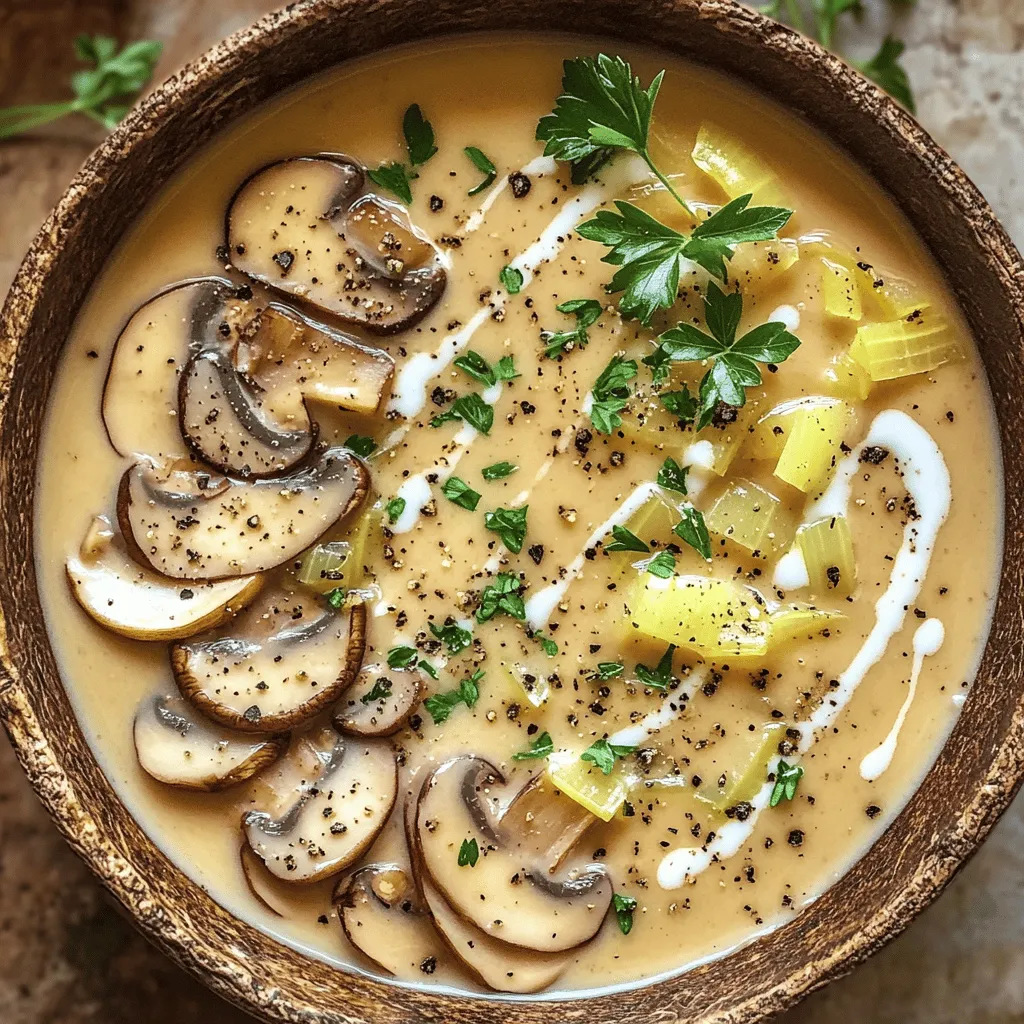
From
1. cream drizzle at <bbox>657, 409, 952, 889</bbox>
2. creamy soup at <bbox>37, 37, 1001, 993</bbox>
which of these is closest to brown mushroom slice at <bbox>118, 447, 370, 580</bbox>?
creamy soup at <bbox>37, 37, 1001, 993</bbox>

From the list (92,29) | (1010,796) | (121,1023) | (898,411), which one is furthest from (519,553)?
(92,29)

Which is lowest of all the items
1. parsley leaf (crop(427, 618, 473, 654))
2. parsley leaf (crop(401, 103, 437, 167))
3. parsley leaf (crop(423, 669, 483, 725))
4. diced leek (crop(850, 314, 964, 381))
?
parsley leaf (crop(423, 669, 483, 725))

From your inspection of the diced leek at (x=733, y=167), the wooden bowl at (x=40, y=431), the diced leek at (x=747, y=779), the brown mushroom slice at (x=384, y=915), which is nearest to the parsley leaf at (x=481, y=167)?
the wooden bowl at (x=40, y=431)

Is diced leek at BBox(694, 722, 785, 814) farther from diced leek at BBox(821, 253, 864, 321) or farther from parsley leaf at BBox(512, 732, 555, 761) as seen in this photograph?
diced leek at BBox(821, 253, 864, 321)

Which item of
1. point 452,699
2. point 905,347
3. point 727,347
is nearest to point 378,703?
point 452,699

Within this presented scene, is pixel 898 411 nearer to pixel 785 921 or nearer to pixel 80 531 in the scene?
pixel 785 921

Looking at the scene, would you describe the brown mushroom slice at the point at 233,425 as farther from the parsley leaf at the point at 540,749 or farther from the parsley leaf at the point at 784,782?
the parsley leaf at the point at 784,782
